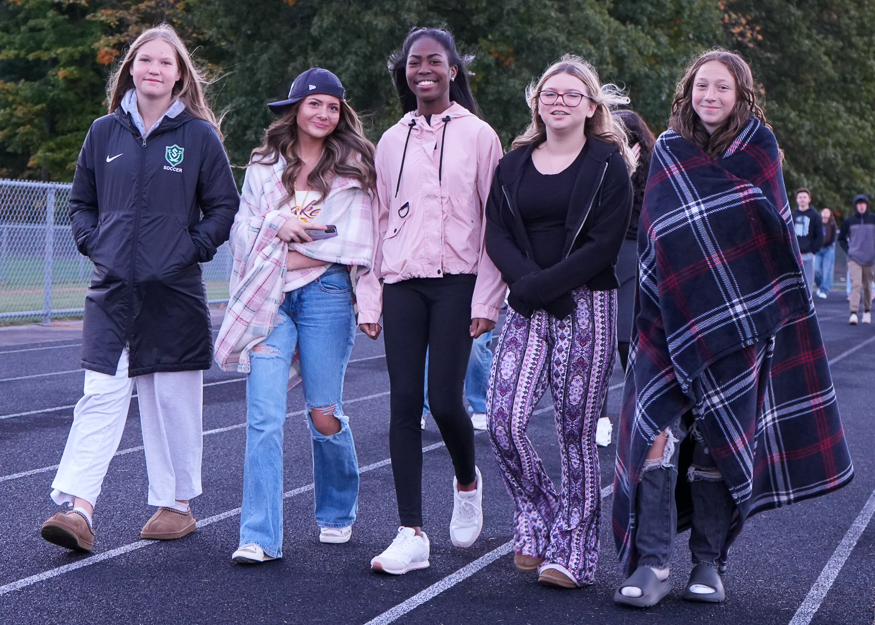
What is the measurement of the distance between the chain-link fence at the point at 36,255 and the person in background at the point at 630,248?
9.70 m

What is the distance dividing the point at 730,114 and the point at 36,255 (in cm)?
1272

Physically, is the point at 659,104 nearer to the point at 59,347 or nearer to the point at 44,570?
the point at 59,347

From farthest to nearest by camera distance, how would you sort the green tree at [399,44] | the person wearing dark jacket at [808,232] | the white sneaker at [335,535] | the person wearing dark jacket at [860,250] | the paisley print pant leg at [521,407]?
the green tree at [399,44]
the person wearing dark jacket at [860,250]
the person wearing dark jacket at [808,232]
the white sneaker at [335,535]
the paisley print pant leg at [521,407]

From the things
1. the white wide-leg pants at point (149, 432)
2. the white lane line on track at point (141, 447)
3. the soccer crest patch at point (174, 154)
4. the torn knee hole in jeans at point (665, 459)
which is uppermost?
the soccer crest patch at point (174, 154)

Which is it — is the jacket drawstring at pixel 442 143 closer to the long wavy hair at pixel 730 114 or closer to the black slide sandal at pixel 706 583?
the long wavy hair at pixel 730 114

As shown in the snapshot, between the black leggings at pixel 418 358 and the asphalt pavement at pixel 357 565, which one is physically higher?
the black leggings at pixel 418 358

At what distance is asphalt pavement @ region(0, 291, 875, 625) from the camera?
3.88 meters

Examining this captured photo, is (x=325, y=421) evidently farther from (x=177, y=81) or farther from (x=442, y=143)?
(x=177, y=81)

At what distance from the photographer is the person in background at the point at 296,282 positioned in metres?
4.37

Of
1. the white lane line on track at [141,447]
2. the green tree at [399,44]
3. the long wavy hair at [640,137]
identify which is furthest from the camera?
the green tree at [399,44]

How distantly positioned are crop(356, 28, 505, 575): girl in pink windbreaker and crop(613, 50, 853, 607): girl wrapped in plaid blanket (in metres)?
0.67

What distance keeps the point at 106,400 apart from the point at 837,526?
3.44 metres

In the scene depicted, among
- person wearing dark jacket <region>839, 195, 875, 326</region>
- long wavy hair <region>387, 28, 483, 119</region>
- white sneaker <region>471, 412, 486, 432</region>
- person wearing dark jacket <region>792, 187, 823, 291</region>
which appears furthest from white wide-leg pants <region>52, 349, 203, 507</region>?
person wearing dark jacket <region>839, 195, 875, 326</region>

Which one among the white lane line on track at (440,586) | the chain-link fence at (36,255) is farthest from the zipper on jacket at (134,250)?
the chain-link fence at (36,255)
